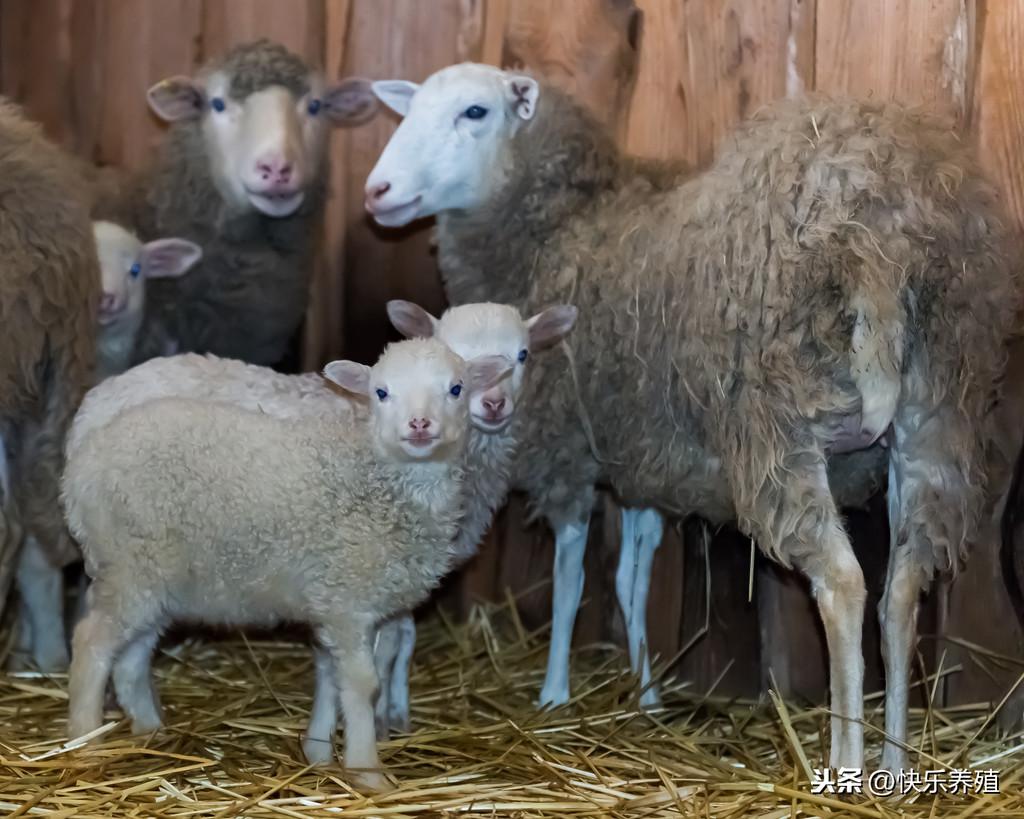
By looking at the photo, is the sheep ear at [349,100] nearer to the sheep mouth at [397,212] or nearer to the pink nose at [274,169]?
the pink nose at [274,169]

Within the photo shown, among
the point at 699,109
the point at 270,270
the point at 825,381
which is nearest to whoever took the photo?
the point at 825,381

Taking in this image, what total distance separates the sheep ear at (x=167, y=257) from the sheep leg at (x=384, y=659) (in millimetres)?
1321

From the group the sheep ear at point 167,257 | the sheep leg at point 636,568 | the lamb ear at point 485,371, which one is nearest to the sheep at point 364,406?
the lamb ear at point 485,371

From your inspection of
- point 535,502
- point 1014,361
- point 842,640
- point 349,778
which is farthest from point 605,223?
point 349,778

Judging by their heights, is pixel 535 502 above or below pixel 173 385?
below

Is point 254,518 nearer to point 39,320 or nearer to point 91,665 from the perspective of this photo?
point 91,665

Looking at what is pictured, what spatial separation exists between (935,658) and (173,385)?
1.97 m

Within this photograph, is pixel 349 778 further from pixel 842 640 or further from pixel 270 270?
pixel 270 270

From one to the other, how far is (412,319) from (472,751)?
1005mm

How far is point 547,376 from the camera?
341 centimetres

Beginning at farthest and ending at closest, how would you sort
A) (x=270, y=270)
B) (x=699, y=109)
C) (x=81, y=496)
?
(x=270, y=270) → (x=699, y=109) → (x=81, y=496)

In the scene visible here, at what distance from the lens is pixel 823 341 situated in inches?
106

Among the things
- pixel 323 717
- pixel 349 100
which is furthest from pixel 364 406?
pixel 349 100

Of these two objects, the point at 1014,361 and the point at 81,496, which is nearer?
the point at 81,496
